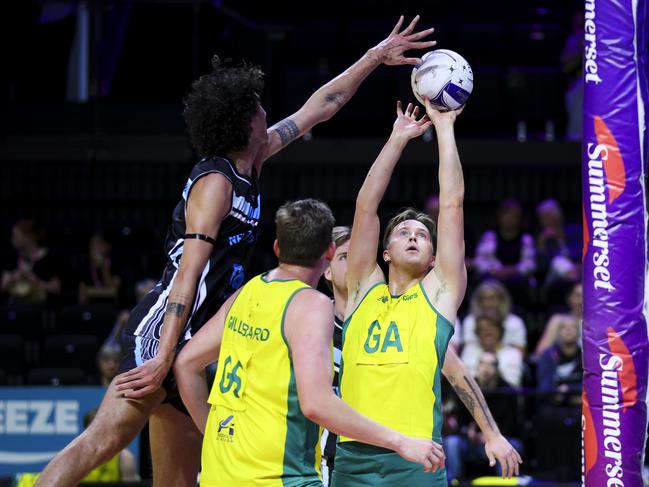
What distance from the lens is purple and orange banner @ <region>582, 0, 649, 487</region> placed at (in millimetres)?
4719

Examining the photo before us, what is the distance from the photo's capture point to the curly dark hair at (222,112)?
4945 mm

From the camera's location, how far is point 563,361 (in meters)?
9.22

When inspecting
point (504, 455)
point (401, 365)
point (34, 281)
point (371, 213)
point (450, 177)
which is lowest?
point (504, 455)

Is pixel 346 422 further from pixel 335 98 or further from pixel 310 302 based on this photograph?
pixel 335 98

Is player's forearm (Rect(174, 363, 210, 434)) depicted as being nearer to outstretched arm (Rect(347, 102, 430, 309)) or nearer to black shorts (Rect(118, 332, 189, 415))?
black shorts (Rect(118, 332, 189, 415))

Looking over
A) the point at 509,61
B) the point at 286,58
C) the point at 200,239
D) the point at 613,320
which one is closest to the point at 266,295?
the point at 200,239

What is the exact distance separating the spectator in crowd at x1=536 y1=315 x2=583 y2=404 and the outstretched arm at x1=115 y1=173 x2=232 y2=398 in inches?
194

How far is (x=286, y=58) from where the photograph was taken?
12859 millimetres

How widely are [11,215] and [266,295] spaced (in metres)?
10.3

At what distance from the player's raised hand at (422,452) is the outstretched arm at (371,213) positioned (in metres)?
1.10

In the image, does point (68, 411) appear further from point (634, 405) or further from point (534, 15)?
point (534, 15)

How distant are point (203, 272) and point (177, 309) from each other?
0.69 ft

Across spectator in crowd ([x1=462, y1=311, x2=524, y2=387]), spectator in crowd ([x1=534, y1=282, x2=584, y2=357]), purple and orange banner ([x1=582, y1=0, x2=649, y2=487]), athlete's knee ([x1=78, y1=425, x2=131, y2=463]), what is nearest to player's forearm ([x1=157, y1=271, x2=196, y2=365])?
athlete's knee ([x1=78, y1=425, x2=131, y2=463])

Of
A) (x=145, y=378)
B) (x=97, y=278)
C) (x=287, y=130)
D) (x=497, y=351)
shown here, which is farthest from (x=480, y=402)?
(x=97, y=278)
